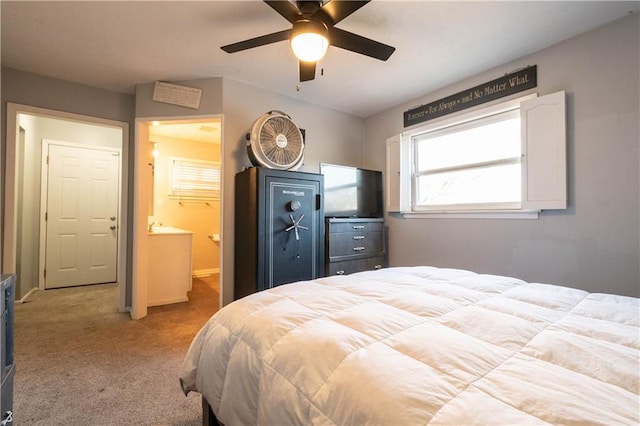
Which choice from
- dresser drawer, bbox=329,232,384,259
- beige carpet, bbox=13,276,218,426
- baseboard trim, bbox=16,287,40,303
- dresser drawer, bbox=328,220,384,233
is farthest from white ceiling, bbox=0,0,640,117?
baseboard trim, bbox=16,287,40,303

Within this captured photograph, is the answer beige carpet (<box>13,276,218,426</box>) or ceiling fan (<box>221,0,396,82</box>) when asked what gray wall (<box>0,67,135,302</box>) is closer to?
beige carpet (<box>13,276,218,426</box>)

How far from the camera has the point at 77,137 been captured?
4.25m

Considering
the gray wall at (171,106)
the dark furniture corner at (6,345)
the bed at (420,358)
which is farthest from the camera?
the gray wall at (171,106)

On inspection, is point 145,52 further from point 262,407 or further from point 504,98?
point 504,98

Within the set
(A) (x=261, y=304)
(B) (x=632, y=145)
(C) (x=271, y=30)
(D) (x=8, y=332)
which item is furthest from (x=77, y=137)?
(B) (x=632, y=145)

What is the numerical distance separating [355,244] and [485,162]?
159 centimetres

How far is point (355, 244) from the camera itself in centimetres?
326

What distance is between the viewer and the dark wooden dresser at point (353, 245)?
303cm

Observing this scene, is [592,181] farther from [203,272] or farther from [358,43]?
[203,272]

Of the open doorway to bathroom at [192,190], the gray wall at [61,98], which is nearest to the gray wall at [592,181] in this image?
the open doorway to bathroom at [192,190]

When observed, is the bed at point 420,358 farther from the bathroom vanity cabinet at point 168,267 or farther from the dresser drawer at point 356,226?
the bathroom vanity cabinet at point 168,267

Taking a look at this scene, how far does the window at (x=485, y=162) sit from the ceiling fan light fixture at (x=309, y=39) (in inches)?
74.2

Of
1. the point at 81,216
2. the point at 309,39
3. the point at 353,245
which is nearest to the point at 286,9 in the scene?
the point at 309,39

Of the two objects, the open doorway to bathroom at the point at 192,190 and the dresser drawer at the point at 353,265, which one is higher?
the open doorway to bathroom at the point at 192,190
